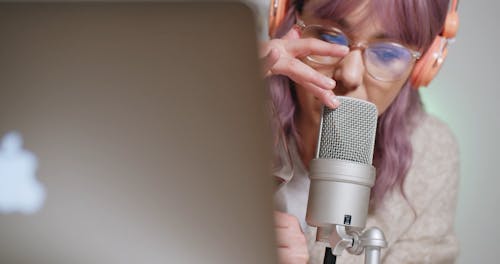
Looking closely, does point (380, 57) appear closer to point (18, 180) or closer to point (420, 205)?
point (420, 205)

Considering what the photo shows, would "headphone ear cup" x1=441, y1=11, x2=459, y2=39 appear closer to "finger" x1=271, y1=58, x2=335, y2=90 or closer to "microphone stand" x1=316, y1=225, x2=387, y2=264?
"finger" x1=271, y1=58, x2=335, y2=90

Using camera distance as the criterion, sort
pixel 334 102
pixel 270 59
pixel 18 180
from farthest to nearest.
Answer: pixel 270 59, pixel 334 102, pixel 18 180

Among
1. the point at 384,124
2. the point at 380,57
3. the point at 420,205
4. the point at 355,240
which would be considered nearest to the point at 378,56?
the point at 380,57

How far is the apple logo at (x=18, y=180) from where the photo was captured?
73 cm

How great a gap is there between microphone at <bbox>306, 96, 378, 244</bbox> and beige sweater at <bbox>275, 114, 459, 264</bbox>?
0.26 m

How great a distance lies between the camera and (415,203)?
1107 millimetres

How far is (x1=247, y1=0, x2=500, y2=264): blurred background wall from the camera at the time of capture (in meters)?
1.10

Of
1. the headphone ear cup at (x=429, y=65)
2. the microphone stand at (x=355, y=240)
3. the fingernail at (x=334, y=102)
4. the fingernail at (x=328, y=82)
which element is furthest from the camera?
the headphone ear cup at (x=429, y=65)

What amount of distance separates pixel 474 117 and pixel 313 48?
0.31 metres

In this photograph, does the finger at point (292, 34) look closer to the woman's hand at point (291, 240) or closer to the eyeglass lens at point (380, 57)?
the eyeglass lens at point (380, 57)

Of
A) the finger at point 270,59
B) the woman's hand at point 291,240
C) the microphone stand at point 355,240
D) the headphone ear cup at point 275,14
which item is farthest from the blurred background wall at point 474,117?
the microphone stand at point 355,240

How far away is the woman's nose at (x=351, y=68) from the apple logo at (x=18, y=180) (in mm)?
499

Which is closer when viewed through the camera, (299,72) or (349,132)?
(349,132)

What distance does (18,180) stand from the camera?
0.73 metres
